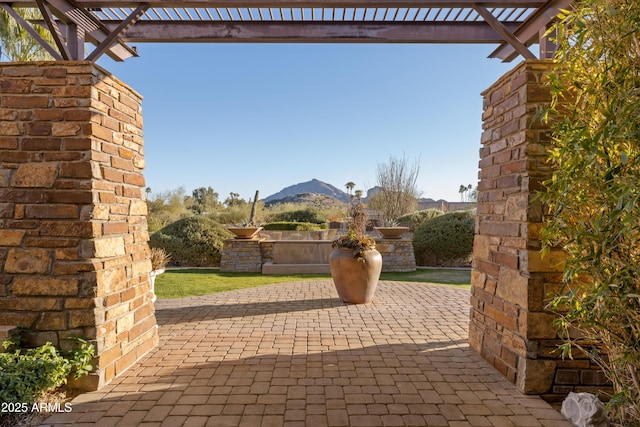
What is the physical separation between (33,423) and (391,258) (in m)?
7.59

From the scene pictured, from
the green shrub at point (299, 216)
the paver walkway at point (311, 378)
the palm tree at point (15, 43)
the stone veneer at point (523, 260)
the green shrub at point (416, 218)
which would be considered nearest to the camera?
the paver walkway at point (311, 378)

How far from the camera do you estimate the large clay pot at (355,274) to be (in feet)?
16.4

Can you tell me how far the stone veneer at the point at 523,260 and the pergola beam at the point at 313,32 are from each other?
3.06 ft

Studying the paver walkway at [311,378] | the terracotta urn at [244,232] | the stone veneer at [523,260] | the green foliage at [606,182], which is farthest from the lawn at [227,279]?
the green foliage at [606,182]

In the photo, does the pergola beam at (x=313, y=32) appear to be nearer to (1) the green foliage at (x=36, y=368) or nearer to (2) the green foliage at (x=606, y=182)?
(2) the green foliage at (x=606, y=182)

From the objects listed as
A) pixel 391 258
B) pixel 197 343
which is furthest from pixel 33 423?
pixel 391 258

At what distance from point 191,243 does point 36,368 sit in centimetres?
744

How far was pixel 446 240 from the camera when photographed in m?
9.56

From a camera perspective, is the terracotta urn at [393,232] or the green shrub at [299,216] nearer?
the terracotta urn at [393,232]

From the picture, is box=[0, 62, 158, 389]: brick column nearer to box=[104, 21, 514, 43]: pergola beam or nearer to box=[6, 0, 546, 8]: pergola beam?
box=[6, 0, 546, 8]: pergola beam

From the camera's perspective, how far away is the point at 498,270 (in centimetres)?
289

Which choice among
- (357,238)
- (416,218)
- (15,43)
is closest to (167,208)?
(15,43)

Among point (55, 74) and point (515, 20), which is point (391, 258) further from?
point (55, 74)

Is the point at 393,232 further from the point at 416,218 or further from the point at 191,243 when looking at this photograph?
the point at 191,243
